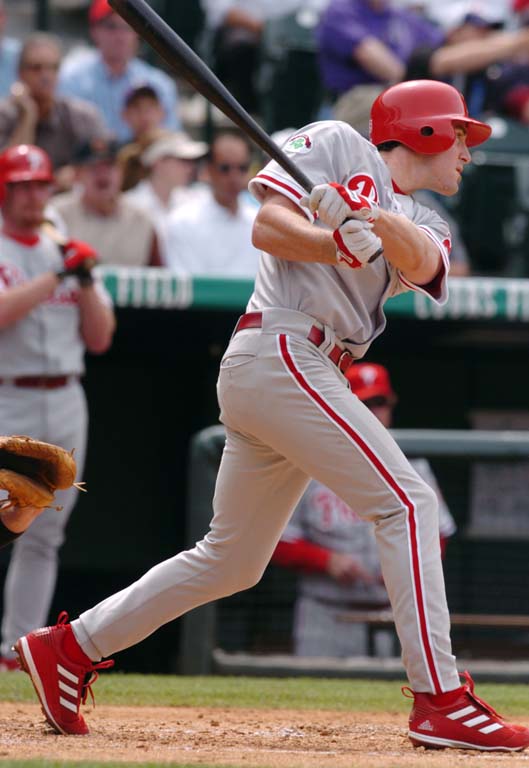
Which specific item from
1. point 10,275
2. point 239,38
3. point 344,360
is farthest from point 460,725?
point 239,38

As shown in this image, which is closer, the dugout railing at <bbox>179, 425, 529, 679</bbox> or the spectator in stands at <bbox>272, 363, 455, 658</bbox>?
the dugout railing at <bbox>179, 425, 529, 679</bbox>

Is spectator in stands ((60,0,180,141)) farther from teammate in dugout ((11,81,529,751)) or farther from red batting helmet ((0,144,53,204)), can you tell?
teammate in dugout ((11,81,529,751))

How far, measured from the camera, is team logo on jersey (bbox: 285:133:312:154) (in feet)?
10.3

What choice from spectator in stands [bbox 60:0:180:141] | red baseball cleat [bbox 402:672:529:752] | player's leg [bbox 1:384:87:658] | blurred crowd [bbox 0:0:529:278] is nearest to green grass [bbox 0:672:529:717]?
player's leg [bbox 1:384:87:658]

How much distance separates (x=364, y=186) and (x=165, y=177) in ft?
14.4

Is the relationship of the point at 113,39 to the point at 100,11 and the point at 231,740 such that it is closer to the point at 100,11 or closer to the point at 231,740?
the point at 100,11

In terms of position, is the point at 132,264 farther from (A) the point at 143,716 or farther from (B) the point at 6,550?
(A) the point at 143,716

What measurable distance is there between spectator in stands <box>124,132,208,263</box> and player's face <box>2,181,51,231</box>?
1701mm

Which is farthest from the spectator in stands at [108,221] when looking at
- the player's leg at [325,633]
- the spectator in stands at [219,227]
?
the player's leg at [325,633]

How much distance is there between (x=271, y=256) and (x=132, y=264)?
3.49m

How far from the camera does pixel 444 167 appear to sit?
332cm

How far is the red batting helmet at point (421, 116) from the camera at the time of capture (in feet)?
10.7

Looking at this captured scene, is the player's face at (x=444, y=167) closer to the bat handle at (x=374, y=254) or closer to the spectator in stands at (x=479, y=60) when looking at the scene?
the bat handle at (x=374, y=254)

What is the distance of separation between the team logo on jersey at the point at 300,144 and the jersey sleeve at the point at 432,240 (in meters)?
0.28
